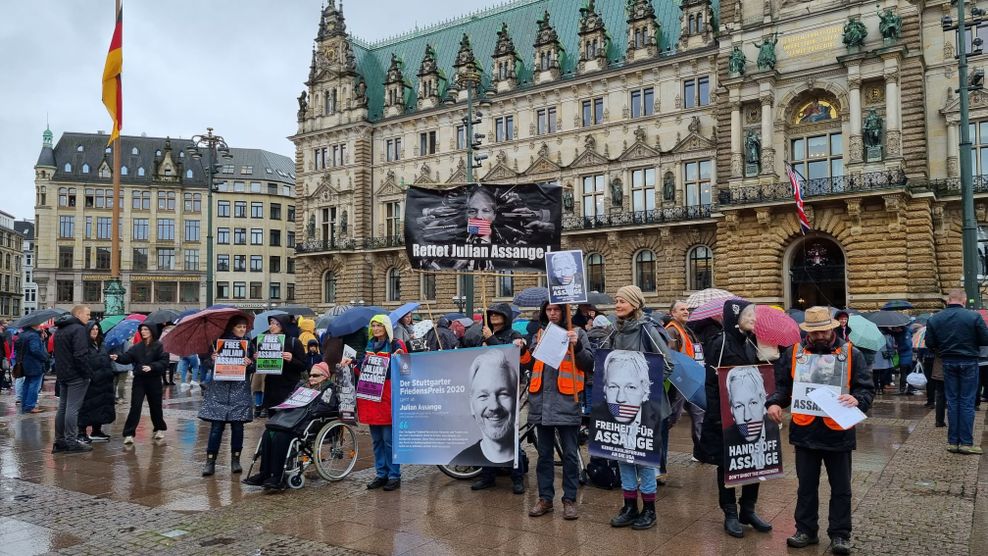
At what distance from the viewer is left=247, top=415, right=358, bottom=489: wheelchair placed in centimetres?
829

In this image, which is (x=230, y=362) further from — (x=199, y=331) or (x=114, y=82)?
(x=114, y=82)

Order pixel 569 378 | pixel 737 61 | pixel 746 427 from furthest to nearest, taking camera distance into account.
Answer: pixel 737 61 < pixel 569 378 < pixel 746 427

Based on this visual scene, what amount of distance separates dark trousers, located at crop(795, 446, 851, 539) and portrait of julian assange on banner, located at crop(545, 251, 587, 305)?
235 cm

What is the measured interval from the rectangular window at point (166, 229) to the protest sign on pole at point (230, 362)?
241 feet

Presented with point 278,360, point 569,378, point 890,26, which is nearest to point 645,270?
point 890,26

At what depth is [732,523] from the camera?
637 centimetres

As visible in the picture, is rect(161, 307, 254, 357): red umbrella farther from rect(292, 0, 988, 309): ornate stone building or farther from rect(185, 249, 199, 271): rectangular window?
rect(185, 249, 199, 271): rectangular window

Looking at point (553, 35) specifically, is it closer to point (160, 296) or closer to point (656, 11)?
point (656, 11)

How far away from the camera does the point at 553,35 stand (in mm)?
44000

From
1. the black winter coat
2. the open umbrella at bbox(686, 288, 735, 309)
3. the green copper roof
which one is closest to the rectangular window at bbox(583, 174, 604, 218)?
the green copper roof

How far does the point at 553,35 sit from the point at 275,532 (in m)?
41.5

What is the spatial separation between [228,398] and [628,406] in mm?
5357

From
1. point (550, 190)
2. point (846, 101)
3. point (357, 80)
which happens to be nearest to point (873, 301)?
point (846, 101)

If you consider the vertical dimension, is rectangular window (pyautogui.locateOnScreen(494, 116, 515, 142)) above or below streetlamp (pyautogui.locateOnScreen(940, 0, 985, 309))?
above
